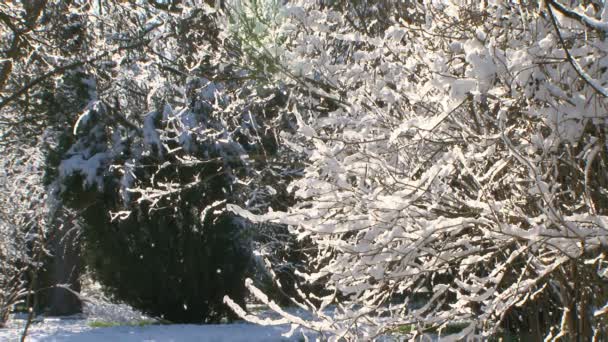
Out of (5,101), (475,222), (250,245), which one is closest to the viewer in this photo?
(475,222)

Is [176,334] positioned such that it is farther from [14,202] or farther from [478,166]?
[14,202]

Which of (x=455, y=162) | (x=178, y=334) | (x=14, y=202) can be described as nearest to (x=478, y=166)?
(x=455, y=162)

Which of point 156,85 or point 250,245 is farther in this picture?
point 250,245

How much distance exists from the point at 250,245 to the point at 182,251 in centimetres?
134

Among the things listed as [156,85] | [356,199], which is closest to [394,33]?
[356,199]

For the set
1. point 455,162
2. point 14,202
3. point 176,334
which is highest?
point 14,202

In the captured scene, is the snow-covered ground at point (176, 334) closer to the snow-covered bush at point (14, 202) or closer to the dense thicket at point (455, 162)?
the snow-covered bush at point (14, 202)

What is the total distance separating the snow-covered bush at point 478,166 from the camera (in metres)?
2.63

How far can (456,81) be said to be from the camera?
99.0 inches

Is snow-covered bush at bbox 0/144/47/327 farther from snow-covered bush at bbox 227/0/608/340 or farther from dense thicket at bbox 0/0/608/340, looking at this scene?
snow-covered bush at bbox 227/0/608/340

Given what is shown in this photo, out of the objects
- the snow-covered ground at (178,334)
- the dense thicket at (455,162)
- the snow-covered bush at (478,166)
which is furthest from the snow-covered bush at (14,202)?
the snow-covered bush at (478,166)

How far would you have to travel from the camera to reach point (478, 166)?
3539 mm

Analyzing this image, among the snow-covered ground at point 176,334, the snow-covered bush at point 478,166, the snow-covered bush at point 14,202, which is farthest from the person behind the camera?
the snow-covered bush at point 14,202

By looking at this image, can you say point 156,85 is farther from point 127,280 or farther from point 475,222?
point 475,222
